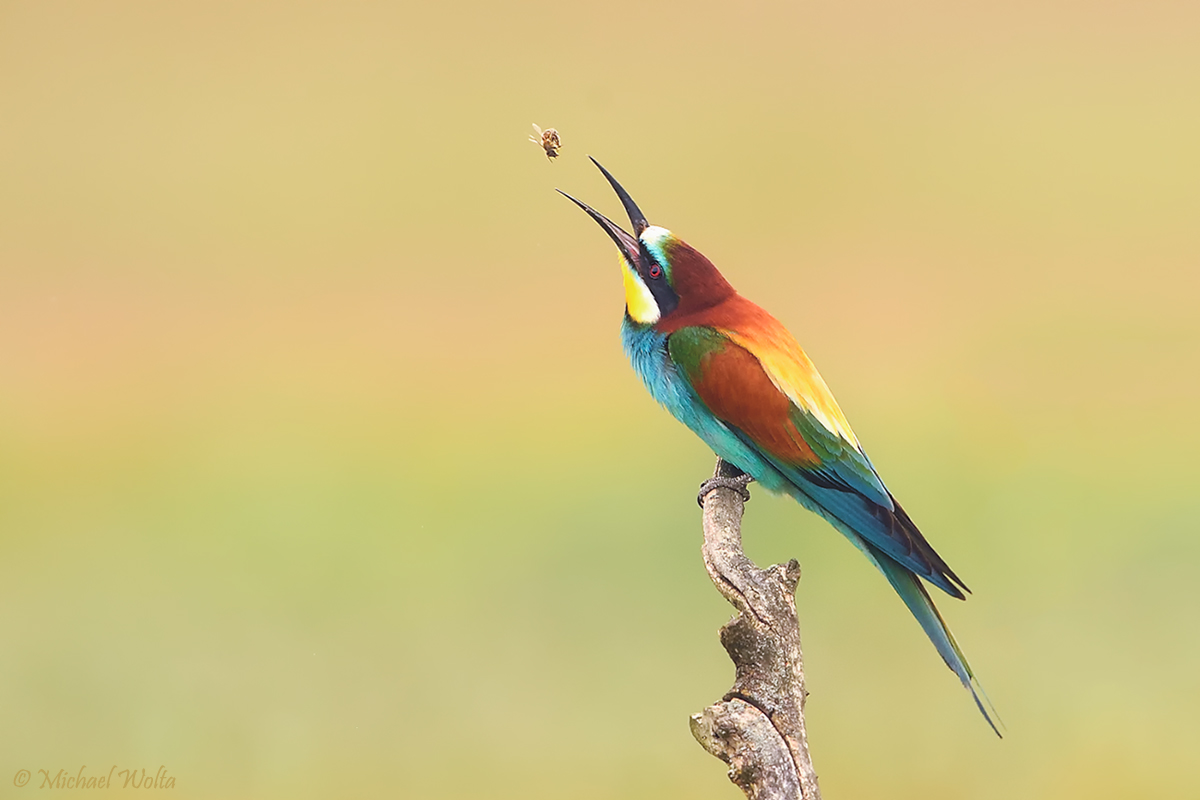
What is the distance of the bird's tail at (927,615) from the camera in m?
1.94

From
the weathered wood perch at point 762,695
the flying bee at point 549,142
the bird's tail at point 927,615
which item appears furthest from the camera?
the flying bee at point 549,142

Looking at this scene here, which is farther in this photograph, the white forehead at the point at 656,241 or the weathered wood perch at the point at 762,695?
the white forehead at the point at 656,241

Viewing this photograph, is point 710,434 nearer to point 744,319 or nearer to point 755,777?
point 744,319

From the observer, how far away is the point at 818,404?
7.20 ft

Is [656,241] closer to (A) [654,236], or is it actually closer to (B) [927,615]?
(A) [654,236]

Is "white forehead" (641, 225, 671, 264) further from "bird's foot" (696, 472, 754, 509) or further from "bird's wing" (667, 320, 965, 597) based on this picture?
"bird's foot" (696, 472, 754, 509)

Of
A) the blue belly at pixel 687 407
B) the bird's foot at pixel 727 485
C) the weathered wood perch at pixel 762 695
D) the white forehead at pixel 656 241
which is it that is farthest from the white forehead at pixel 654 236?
the weathered wood perch at pixel 762 695

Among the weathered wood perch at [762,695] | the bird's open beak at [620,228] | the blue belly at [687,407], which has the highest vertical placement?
the bird's open beak at [620,228]

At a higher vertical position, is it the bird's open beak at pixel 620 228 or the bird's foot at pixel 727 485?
the bird's open beak at pixel 620 228

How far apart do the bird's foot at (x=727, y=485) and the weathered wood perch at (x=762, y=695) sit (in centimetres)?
51

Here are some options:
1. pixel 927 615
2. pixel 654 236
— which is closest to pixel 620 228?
pixel 654 236

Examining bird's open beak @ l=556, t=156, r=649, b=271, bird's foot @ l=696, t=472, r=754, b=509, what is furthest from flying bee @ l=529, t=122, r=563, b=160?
bird's foot @ l=696, t=472, r=754, b=509

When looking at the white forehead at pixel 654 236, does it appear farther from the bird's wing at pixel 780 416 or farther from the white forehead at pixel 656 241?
the bird's wing at pixel 780 416

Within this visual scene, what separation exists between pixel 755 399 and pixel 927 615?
0.48m
